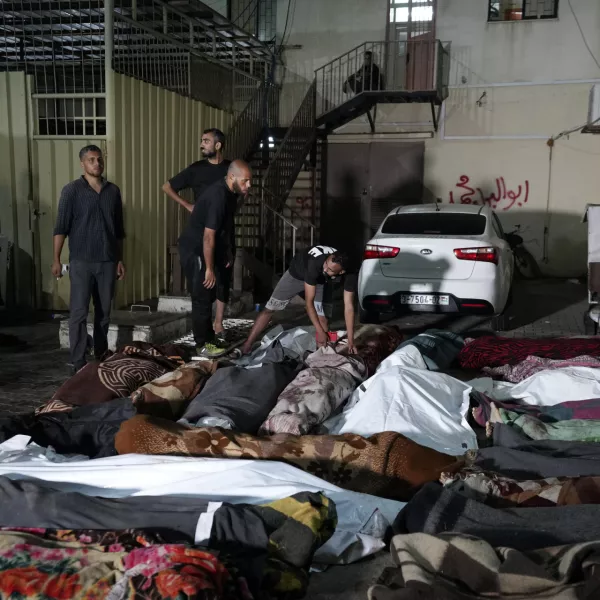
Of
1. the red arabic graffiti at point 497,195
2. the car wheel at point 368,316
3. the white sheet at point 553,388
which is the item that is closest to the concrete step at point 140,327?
the car wheel at point 368,316

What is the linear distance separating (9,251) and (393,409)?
7.09 m

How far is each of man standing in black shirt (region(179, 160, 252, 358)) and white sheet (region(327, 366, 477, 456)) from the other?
2.34 metres

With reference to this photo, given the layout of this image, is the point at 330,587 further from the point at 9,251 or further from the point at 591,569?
the point at 9,251

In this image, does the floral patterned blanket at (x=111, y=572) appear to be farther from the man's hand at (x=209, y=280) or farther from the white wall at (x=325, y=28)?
the white wall at (x=325, y=28)

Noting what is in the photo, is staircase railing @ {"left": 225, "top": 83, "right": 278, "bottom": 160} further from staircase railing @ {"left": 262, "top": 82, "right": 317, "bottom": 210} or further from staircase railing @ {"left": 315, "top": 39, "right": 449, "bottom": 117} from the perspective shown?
staircase railing @ {"left": 315, "top": 39, "right": 449, "bottom": 117}

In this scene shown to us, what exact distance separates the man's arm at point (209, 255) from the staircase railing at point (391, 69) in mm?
8834

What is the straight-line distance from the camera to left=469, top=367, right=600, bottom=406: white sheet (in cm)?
497

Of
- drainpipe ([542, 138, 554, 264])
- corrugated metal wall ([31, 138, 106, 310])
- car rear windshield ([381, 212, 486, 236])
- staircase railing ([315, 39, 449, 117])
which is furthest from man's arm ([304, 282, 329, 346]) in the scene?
drainpipe ([542, 138, 554, 264])

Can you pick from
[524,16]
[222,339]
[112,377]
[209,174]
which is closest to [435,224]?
[209,174]

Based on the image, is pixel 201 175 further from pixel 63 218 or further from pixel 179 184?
pixel 63 218

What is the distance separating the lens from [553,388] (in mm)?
5062

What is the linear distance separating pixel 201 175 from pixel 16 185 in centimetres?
344

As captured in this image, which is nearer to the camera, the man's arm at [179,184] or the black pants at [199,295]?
the black pants at [199,295]

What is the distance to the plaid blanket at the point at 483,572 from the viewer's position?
240cm
